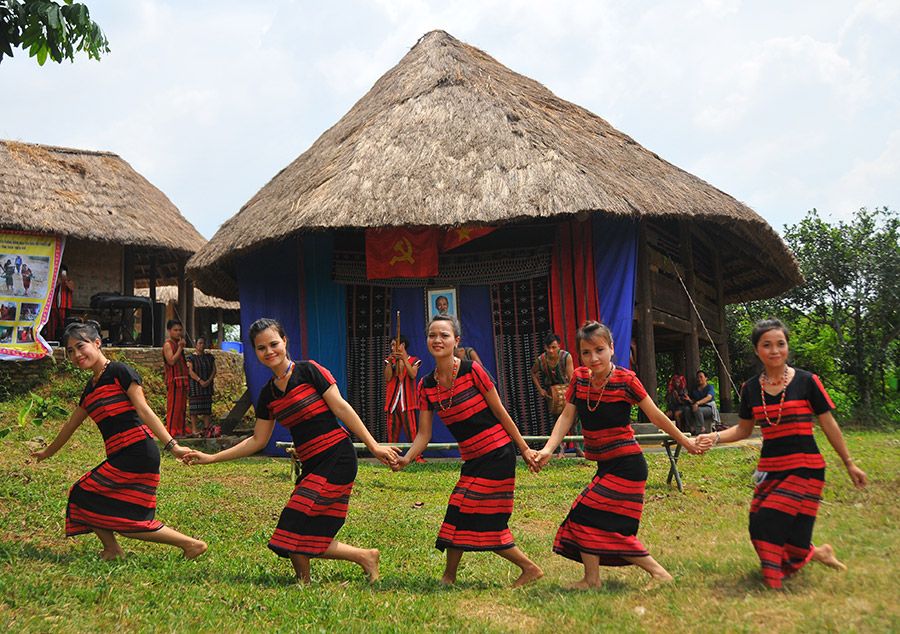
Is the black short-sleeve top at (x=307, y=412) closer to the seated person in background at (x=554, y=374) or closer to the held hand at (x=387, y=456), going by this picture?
the held hand at (x=387, y=456)

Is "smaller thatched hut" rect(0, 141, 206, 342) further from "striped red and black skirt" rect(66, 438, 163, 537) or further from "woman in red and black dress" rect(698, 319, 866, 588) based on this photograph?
"woman in red and black dress" rect(698, 319, 866, 588)

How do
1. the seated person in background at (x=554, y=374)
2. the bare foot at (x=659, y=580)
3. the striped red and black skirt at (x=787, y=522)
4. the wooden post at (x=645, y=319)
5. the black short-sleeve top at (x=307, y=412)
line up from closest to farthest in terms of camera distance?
the striped red and black skirt at (x=787, y=522) < the bare foot at (x=659, y=580) < the black short-sleeve top at (x=307, y=412) < the seated person in background at (x=554, y=374) < the wooden post at (x=645, y=319)

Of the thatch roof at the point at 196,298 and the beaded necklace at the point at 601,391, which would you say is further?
the thatch roof at the point at 196,298

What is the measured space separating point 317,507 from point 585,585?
1338 mm

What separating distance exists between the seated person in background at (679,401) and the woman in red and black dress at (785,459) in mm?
7355

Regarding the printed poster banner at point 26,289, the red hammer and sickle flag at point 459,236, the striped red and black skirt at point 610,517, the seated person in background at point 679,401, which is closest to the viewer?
the striped red and black skirt at point 610,517

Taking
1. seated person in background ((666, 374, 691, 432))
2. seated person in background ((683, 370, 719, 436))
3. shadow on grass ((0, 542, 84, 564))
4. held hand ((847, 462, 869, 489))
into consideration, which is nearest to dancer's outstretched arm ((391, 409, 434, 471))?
shadow on grass ((0, 542, 84, 564))

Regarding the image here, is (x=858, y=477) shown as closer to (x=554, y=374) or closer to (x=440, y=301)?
(x=554, y=374)

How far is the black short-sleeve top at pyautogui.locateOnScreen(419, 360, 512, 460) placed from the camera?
12.9 feet

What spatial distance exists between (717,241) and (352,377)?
6.94 meters

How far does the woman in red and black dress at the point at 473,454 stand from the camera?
12.4 ft

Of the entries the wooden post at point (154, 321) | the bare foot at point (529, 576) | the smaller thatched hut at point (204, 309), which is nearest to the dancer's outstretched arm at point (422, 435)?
the bare foot at point (529, 576)

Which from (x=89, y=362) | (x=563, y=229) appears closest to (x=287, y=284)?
(x=563, y=229)

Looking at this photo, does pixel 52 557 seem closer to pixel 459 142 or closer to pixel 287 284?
pixel 287 284
